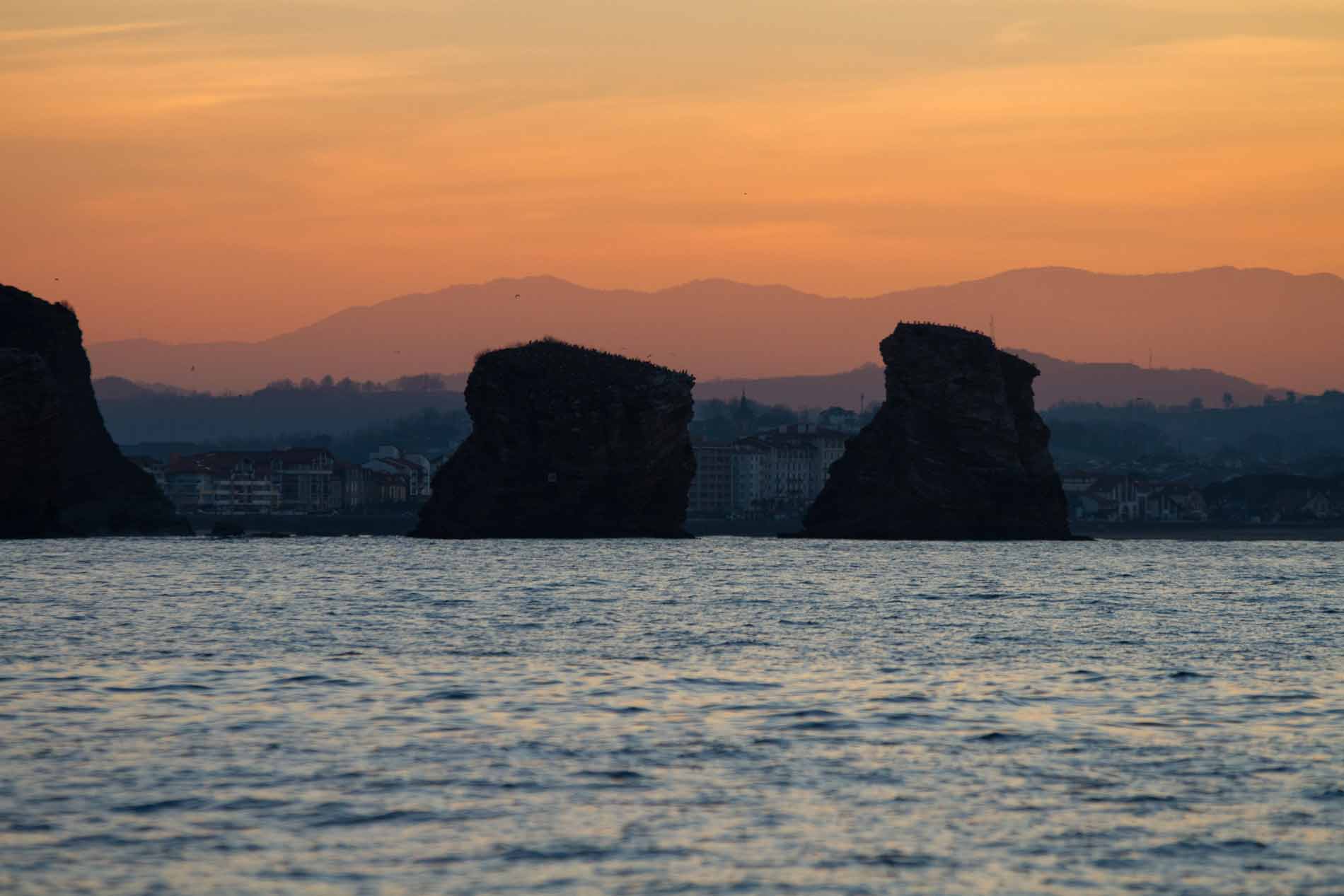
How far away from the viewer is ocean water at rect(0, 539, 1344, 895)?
21438 mm

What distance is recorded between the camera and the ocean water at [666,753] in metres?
21.4

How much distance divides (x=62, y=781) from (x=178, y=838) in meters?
4.87

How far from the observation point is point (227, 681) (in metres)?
41.6

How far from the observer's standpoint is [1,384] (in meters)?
183

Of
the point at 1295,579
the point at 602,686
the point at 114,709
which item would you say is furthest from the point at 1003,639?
the point at 1295,579

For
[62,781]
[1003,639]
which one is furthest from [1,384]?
[62,781]

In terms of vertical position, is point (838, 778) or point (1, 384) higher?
point (1, 384)

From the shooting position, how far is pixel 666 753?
30328mm

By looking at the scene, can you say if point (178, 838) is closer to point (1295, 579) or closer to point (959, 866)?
point (959, 866)

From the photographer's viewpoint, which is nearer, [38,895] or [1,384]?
[38,895]

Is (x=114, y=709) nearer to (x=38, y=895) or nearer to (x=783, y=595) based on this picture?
(x=38, y=895)

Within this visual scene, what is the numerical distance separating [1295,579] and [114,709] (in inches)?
3559

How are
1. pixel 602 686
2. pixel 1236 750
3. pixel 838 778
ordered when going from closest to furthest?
pixel 838 778 < pixel 1236 750 < pixel 602 686

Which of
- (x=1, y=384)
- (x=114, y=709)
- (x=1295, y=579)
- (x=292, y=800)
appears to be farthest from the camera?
(x=1, y=384)
